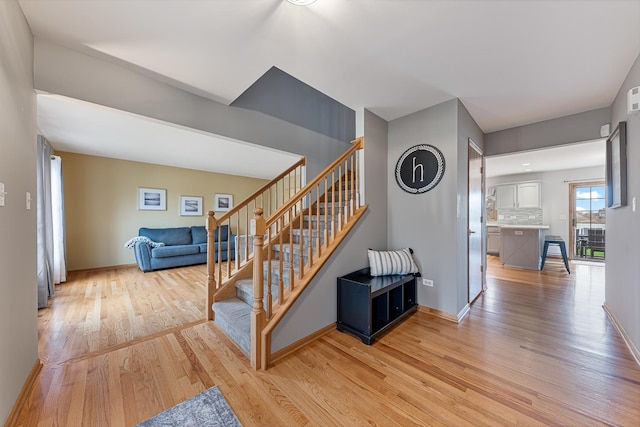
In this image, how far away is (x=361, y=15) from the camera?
59.7 inches

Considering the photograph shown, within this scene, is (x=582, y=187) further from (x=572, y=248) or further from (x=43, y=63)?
(x=43, y=63)

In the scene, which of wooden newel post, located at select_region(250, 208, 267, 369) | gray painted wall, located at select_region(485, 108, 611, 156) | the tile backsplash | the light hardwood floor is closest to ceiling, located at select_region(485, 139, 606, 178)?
gray painted wall, located at select_region(485, 108, 611, 156)

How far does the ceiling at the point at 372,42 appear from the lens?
4.81 ft

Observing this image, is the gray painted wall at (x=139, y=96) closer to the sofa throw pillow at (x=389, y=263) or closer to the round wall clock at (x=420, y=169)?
the round wall clock at (x=420, y=169)

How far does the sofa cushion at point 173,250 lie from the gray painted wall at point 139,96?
347 centimetres

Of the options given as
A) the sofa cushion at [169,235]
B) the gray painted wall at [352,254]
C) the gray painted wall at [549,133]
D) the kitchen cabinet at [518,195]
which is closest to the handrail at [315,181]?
the gray painted wall at [352,254]

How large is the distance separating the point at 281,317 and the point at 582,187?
8.08m

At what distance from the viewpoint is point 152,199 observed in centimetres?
557

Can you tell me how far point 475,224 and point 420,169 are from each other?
3.89ft

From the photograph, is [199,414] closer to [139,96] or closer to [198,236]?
[139,96]

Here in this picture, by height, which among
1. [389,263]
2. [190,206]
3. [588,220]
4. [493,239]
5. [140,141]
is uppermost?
[140,141]

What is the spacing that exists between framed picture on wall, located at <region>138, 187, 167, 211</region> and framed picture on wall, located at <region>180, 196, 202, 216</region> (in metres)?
0.39

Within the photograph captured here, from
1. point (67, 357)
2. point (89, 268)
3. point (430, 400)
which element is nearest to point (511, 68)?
point (430, 400)

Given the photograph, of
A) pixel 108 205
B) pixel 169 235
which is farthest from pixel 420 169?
pixel 108 205
